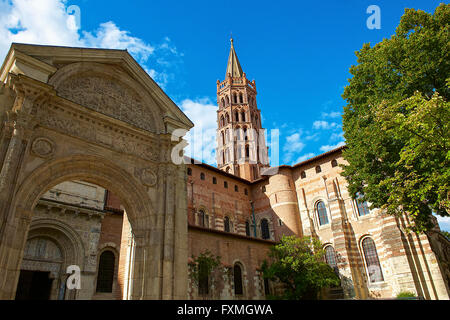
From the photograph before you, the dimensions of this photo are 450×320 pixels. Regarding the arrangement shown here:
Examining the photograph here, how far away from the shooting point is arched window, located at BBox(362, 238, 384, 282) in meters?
23.9

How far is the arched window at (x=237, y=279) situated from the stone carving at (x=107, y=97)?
1429cm

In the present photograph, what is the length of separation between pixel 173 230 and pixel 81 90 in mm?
6249

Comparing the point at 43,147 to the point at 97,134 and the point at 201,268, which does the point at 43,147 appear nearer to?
the point at 97,134

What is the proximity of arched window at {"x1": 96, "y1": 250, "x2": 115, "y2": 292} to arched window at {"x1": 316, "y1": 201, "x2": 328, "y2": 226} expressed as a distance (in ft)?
62.2

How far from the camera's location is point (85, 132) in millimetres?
10797

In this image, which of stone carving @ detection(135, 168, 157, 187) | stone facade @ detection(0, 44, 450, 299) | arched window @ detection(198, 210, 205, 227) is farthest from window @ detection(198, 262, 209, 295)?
stone carving @ detection(135, 168, 157, 187)

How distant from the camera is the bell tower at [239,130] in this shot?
47000 mm

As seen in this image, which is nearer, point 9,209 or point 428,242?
point 9,209

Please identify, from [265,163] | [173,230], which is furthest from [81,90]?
[265,163]

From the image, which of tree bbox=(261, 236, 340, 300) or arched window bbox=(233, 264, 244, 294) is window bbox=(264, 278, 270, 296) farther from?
arched window bbox=(233, 264, 244, 294)

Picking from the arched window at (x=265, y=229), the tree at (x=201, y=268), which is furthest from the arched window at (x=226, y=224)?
the tree at (x=201, y=268)

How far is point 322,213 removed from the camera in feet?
94.2

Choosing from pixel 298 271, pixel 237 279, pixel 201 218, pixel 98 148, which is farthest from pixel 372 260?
pixel 98 148
